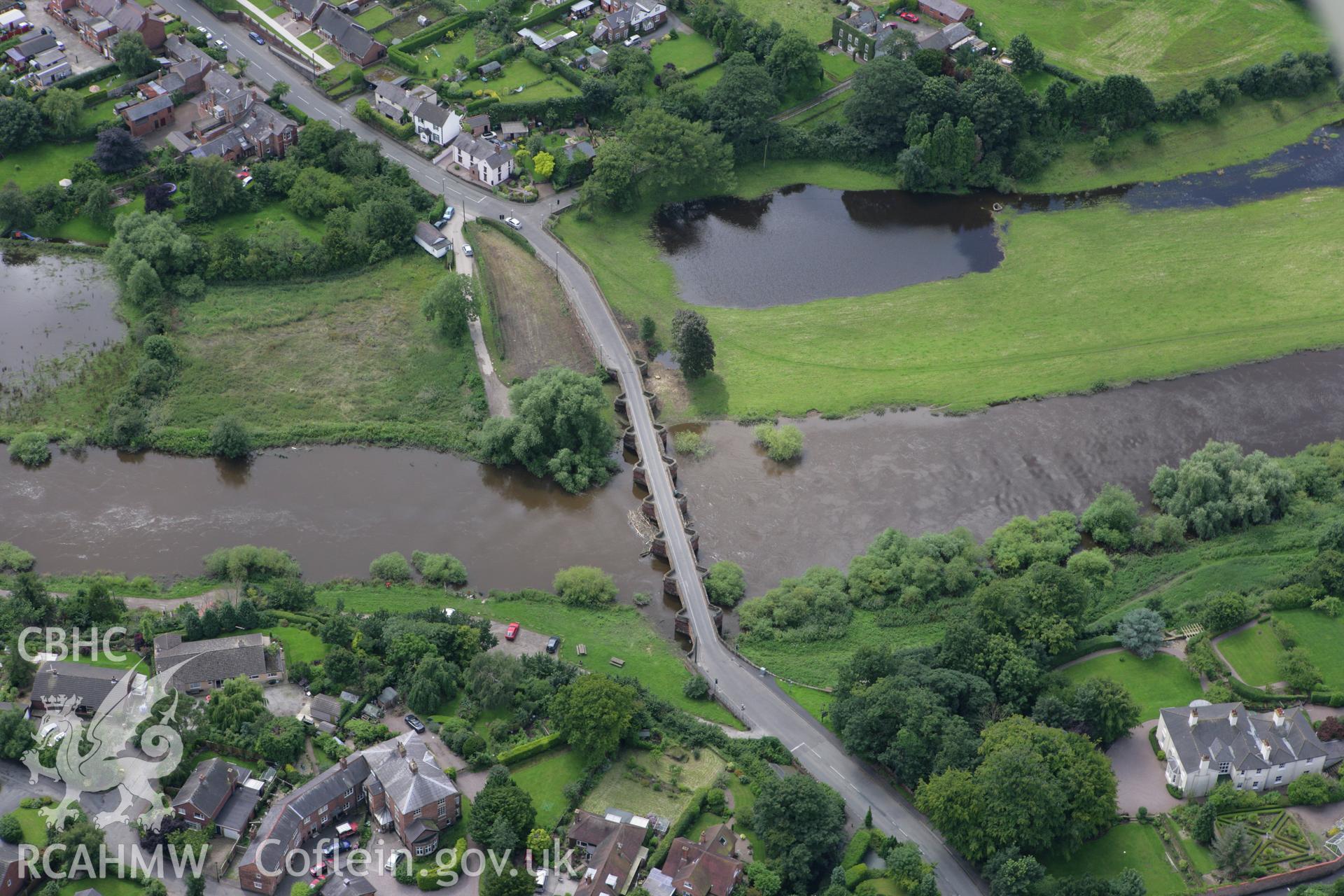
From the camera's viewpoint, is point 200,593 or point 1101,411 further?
point 1101,411

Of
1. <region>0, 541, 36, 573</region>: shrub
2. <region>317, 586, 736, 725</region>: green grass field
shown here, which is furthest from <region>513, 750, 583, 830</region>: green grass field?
<region>0, 541, 36, 573</region>: shrub

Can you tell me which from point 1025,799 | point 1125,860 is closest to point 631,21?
point 1025,799

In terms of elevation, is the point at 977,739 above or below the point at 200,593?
above

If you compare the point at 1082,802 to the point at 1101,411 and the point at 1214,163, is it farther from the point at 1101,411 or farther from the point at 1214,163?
the point at 1214,163

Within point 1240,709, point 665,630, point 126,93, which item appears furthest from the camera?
point 126,93

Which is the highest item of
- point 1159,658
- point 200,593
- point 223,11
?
point 223,11

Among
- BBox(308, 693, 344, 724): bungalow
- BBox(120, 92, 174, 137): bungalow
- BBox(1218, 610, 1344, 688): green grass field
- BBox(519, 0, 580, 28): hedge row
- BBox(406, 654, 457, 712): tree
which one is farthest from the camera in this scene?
BBox(519, 0, 580, 28): hedge row

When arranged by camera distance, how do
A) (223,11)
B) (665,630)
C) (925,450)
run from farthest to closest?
(223,11) → (925,450) → (665,630)

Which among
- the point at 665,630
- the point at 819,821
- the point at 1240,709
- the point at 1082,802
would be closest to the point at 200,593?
the point at 665,630

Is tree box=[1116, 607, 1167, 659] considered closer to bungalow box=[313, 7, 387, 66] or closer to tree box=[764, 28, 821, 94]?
tree box=[764, 28, 821, 94]
